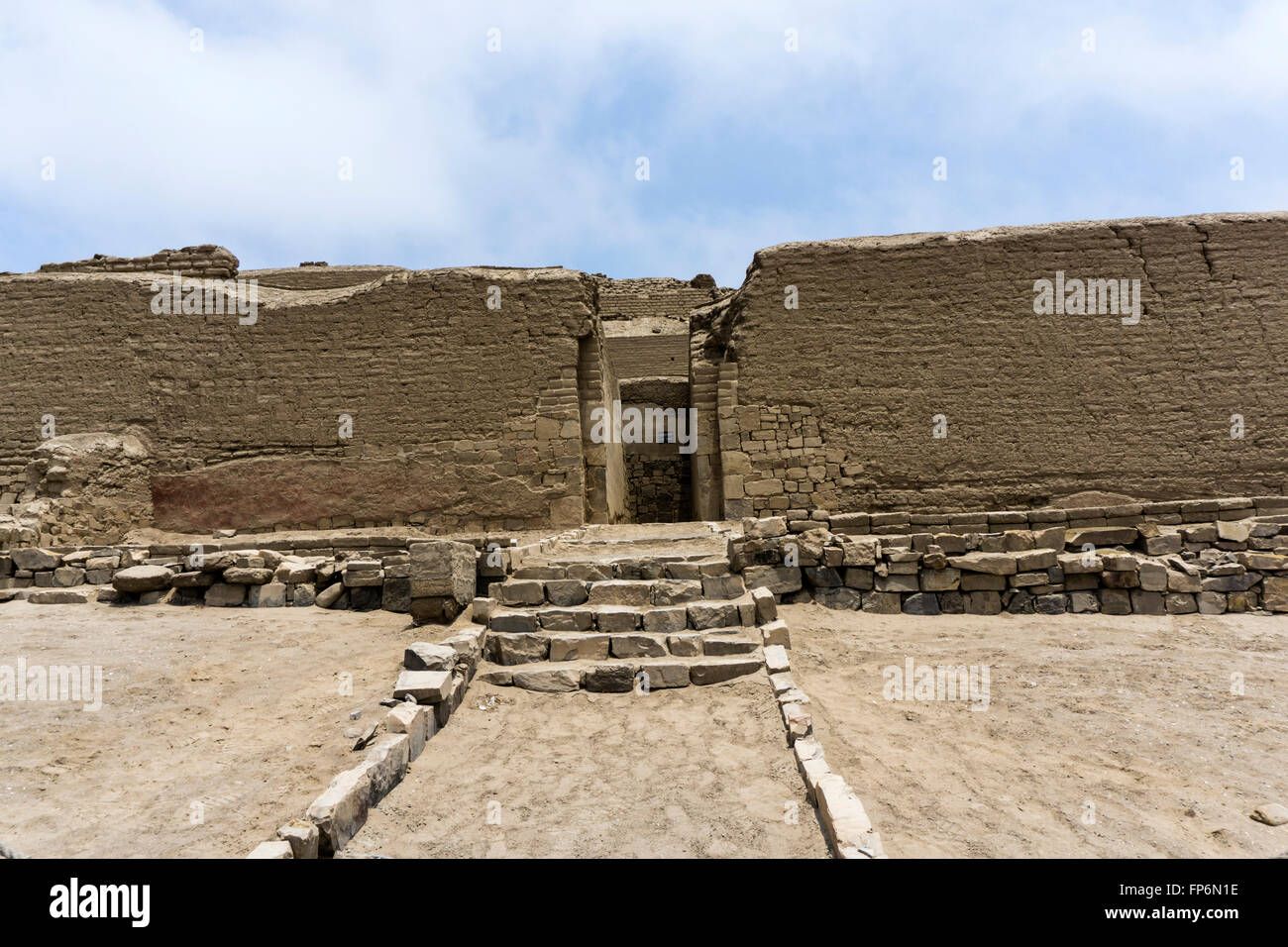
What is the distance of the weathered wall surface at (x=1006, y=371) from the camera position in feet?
35.4

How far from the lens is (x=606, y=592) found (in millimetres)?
6727

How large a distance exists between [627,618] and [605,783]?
7.19 feet

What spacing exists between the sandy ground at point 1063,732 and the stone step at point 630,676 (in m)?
0.57

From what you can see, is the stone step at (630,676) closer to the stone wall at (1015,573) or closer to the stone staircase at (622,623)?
the stone staircase at (622,623)

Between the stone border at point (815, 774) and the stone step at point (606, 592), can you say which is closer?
the stone border at point (815, 774)

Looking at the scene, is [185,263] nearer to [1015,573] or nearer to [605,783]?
[605,783]

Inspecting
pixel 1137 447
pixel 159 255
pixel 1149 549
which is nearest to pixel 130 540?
pixel 159 255

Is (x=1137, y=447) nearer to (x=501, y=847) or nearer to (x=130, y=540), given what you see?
(x=501, y=847)

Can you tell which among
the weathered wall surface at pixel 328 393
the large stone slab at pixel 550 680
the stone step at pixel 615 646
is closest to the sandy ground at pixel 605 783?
the large stone slab at pixel 550 680

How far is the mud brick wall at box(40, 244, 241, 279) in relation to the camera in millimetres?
13195

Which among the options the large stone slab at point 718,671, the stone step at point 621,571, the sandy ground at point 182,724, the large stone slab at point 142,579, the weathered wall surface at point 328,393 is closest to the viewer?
the sandy ground at point 182,724

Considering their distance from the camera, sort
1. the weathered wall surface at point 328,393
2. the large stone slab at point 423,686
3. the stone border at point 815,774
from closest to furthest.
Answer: the stone border at point 815,774 < the large stone slab at point 423,686 < the weathered wall surface at point 328,393

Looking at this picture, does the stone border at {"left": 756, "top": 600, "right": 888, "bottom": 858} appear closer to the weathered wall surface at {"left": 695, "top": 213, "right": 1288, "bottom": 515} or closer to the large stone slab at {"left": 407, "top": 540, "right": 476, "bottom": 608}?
the large stone slab at {"left": 407, "top": 540, "right": 476, "bottom": 608}
